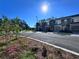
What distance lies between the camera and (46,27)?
58.0m

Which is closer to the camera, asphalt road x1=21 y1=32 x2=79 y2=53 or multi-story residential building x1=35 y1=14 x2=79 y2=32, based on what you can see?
asphalt road x1=21 y1=32 x2=79 y2=53

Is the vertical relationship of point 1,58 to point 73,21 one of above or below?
below

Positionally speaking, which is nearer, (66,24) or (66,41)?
(66,41)

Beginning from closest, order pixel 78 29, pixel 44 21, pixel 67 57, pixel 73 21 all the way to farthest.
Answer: pixel 67 57, pixel 78 29, pixel 73 21, pixel 44 21

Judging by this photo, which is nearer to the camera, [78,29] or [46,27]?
[78,29]

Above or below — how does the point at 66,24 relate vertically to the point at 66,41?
above

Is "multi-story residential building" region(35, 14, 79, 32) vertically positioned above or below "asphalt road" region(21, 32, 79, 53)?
above

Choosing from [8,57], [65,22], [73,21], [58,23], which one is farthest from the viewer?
[58,23]

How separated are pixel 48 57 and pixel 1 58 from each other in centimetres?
358

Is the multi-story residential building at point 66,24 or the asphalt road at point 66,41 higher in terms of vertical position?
the multi-story residential building at point 66,24

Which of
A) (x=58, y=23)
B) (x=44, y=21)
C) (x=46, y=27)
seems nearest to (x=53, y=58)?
(x=58, y=23)

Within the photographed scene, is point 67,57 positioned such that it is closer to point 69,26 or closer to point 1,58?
point 1,58

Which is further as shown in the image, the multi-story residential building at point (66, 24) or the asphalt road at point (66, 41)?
the multi-story residential building at point (66, 24)

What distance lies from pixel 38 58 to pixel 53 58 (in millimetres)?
1010
